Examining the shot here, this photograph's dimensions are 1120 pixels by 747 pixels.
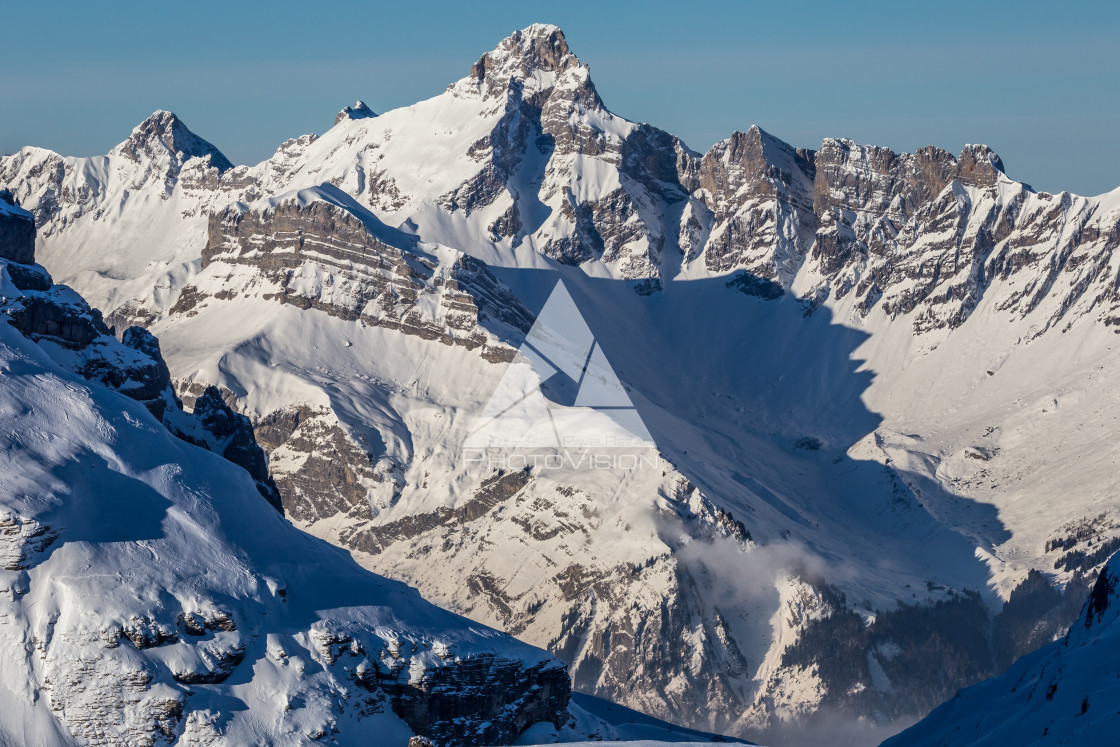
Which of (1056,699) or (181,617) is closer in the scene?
(1056,699)

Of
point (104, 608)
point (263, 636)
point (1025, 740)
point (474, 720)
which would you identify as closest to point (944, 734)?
point (1025, 740)

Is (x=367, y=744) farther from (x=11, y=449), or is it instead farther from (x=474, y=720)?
(x=11, y=449)

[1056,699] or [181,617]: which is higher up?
[1056,699]

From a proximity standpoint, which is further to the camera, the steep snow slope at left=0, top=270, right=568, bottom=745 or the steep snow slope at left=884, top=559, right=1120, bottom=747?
the steep snow slope at left=0, top=270, right=568, bottom=745

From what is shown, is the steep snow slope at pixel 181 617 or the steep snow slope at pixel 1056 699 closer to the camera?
the steep snow slope at pixel 1056 699
